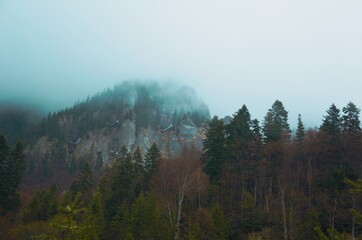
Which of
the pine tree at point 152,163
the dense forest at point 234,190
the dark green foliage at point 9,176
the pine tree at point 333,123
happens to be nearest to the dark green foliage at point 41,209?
the dense forest at point 234,190

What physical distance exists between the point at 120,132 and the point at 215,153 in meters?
130

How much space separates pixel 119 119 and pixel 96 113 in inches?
781

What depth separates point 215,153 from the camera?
52.4 metres

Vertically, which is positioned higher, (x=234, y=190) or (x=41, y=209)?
(x=234, y=190)

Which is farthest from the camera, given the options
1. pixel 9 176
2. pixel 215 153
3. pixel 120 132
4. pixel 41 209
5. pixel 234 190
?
pixel 120 132

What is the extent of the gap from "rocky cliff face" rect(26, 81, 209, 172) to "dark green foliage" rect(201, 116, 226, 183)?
10437 centimetres

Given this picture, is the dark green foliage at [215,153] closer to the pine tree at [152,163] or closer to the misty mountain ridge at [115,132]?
the pine tree at [152,163]

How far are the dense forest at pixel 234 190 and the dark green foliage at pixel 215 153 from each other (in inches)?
5.9

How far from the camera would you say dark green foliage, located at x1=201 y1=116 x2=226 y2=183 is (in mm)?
51625

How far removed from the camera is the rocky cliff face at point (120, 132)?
16575 centimetres

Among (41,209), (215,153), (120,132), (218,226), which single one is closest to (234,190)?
(215,153)

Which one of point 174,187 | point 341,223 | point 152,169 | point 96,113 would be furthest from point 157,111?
point 341,223

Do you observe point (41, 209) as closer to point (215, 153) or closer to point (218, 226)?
point (215, 153)

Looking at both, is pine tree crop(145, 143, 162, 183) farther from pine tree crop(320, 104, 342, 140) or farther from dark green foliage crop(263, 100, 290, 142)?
pine tree crop(320, 104, 342, 140)
